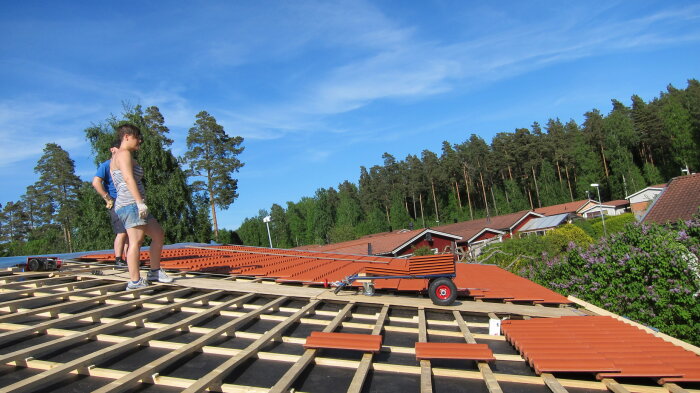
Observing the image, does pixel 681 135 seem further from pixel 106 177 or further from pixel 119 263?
pixel 106 177

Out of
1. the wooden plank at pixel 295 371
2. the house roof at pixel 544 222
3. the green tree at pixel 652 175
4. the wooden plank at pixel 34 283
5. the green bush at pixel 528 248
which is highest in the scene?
the green tree at pixel 652 175

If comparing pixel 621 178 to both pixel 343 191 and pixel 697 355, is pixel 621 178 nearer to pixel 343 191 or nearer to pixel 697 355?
pixel 343 191

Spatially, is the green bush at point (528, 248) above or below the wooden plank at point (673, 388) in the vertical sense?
below

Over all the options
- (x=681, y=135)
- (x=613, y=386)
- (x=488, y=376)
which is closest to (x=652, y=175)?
(x=681, y=135)

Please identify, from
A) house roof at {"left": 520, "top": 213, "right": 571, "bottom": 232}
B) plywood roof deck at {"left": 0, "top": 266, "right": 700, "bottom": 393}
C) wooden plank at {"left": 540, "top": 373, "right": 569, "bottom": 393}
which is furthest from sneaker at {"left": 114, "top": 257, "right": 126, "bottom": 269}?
house roof at {"left": 520, "top": 213, "right": 571, "bottom": 232}

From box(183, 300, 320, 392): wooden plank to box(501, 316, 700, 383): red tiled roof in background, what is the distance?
186 centimetres

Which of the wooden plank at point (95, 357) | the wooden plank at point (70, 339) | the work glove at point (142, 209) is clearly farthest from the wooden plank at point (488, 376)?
the work glove at point (142, 209)

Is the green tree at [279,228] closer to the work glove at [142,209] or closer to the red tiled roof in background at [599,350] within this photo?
the work glove at [142,209]

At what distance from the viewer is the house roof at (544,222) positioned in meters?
37.0

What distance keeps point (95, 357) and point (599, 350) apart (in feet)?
11.1

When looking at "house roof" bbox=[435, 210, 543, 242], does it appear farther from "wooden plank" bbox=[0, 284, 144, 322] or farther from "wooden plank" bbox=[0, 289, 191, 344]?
"wooden plank" bbox=[0, 289, 191, 344]

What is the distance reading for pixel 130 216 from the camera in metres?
4.41

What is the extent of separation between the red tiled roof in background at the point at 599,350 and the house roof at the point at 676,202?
12.2 metres

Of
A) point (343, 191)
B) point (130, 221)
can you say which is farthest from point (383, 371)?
point (343, 191)
